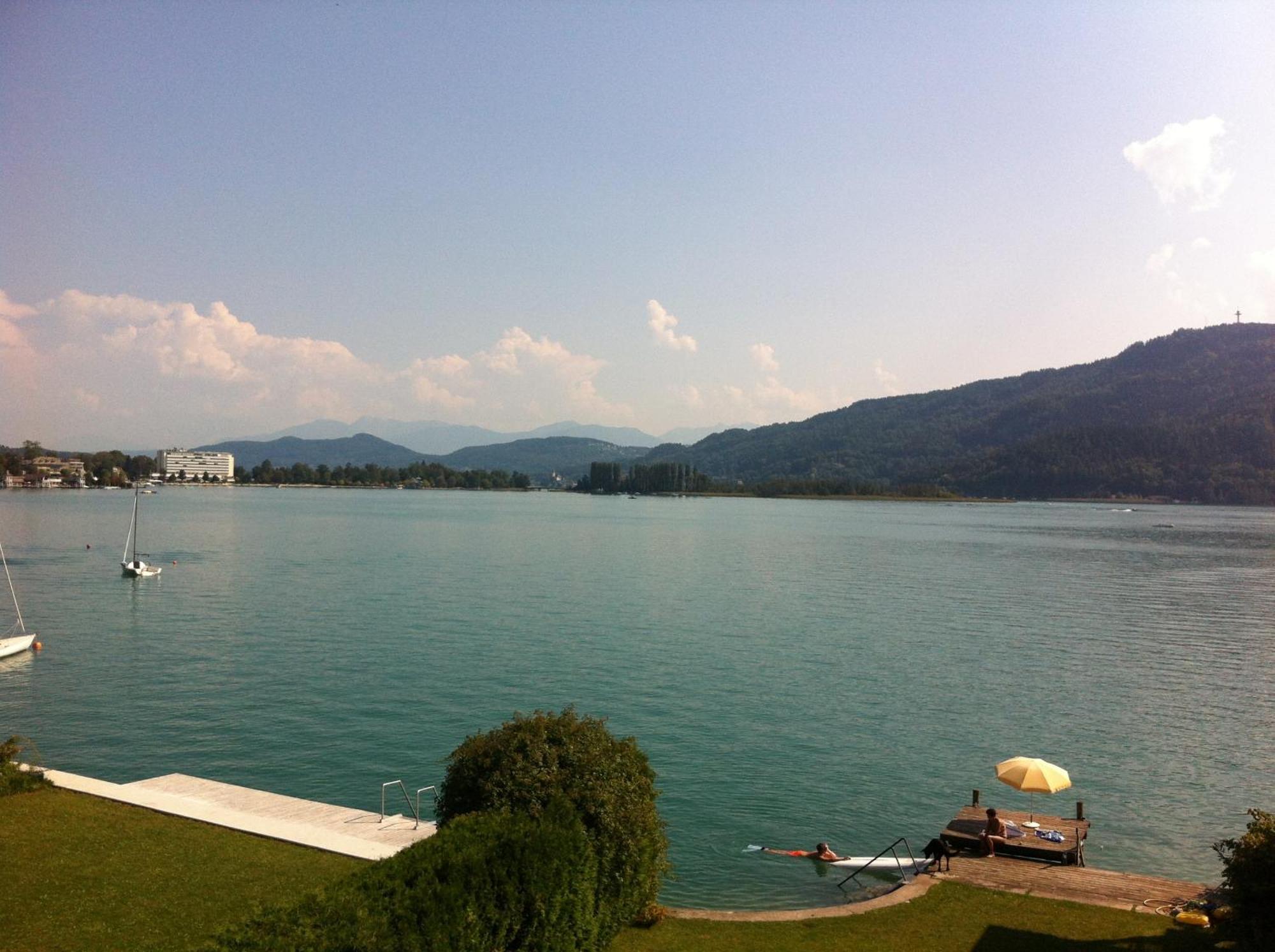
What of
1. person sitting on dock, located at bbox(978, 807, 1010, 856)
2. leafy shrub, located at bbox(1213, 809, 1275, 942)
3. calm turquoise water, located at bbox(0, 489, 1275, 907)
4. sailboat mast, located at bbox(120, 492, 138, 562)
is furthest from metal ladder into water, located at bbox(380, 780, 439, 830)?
sailboat mast, located at bbox(120, 492, 138, 562)

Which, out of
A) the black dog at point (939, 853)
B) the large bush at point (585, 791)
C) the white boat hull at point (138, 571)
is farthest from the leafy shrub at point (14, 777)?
the white boat hull at point (138, 571)

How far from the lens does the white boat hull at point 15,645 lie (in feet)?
125

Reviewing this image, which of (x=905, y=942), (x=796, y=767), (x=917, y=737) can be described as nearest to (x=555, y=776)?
(x=905, y=942)

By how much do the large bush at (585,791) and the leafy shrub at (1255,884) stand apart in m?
7.51

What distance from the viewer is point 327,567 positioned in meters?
75.4

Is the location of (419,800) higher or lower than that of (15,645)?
lower

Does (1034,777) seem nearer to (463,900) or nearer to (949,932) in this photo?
(949,932)

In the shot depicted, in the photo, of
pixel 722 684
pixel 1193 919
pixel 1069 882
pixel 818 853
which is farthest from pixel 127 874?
pixel 722 684

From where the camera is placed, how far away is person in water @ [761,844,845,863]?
65.0 ft

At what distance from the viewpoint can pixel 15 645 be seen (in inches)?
1528

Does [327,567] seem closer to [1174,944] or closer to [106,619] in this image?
→ [106,619]

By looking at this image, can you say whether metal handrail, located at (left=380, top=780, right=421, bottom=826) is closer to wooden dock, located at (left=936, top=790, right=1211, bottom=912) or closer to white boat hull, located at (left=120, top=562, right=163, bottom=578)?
wooden dock, located at (left=936, top=790, right=1211, bottom=912)

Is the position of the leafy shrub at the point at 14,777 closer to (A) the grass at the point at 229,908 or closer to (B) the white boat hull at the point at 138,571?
(A) the grass at the point at 229,908

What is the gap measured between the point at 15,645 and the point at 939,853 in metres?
39.7
